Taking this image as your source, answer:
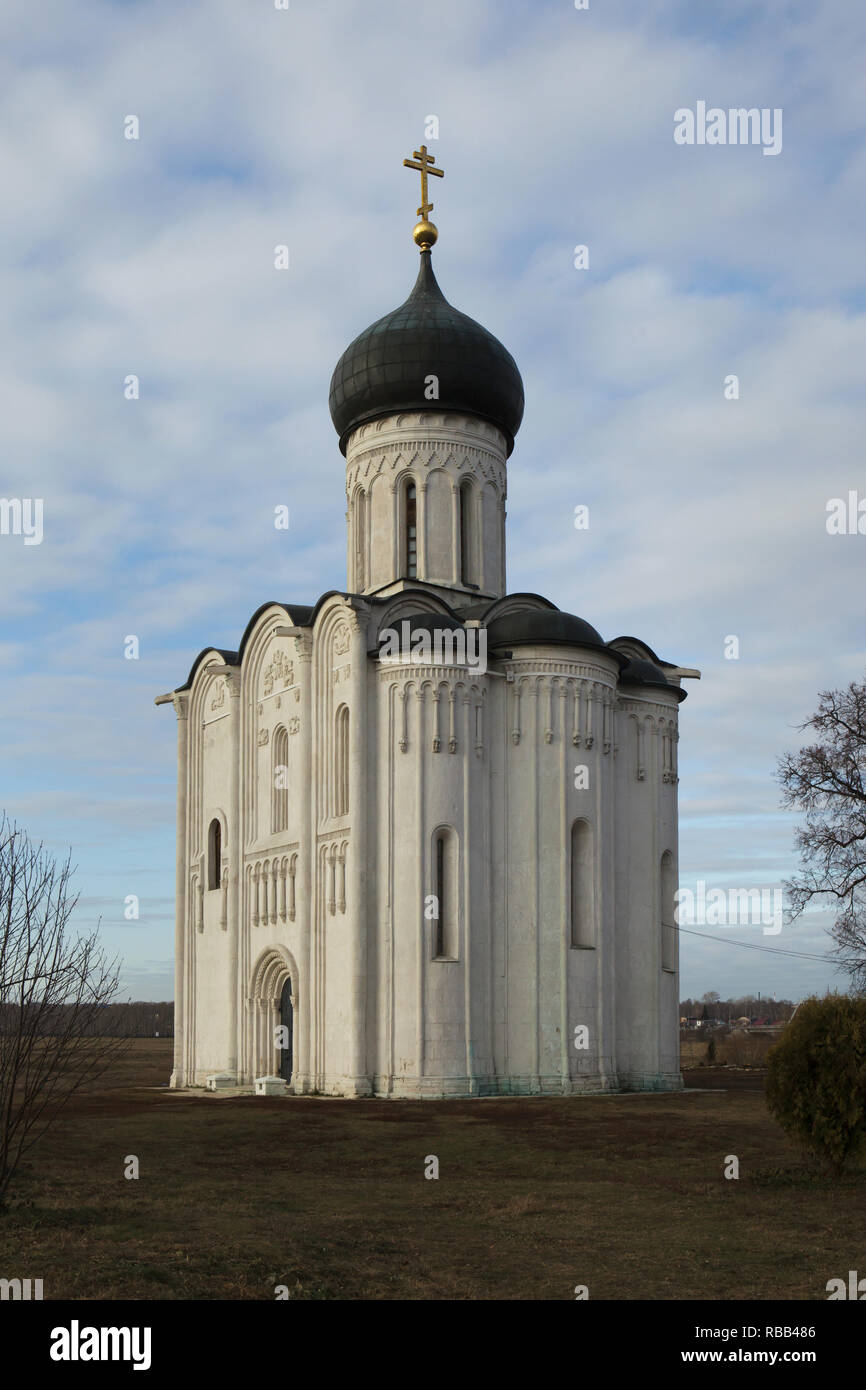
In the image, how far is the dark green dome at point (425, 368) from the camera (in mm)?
27516

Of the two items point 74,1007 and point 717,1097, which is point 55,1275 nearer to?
point 74,1007

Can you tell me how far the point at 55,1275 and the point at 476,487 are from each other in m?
22.0

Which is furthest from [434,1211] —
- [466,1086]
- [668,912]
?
[668,912]

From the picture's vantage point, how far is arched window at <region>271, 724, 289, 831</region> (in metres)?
26.7

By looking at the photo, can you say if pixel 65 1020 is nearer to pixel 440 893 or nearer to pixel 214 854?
pixel 440 893

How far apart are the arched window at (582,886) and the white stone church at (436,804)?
0.04 m

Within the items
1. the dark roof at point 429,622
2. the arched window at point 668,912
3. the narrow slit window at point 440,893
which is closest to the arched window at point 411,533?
the dark roof at point 429,622

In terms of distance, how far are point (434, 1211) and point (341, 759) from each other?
14163 millimetres

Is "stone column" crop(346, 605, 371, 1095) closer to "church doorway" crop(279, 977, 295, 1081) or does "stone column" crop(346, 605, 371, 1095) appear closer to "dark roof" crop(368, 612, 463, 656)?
"dark roof" crop(368, 612, 463, 656)

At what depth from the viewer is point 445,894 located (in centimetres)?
2319

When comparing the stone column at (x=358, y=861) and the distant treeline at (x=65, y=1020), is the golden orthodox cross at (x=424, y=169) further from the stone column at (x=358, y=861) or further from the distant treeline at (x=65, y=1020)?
the distant treeline at (x=65, y=1020)

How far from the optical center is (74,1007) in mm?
9789

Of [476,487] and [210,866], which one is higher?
[476,487]
